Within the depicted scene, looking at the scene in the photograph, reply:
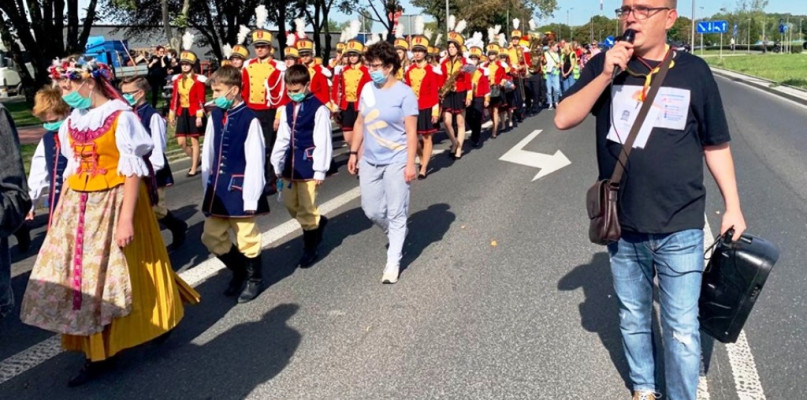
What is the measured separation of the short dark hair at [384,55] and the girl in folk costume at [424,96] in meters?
4.26

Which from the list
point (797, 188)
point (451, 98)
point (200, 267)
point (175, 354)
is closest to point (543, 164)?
point (451, 98)

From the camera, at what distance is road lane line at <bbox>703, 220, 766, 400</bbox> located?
346 centimetres

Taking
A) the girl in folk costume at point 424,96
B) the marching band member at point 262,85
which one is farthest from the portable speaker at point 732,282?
the marching band member at point 262,85

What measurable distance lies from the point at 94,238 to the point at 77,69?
880 mm

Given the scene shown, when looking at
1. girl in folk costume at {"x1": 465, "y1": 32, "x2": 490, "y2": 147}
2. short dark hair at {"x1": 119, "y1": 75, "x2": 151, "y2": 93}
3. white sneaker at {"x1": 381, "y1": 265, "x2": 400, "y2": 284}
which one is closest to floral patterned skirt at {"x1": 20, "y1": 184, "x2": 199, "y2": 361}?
white sneaker at {"x1": 381, "y1": 265, "x2": 400, "y2": 284}

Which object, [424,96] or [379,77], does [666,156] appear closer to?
[379,77]

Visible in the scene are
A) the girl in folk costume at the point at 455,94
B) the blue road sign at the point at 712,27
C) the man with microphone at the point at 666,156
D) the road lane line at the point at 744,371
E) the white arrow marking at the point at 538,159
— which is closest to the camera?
the man with microphone at the point at 666,156

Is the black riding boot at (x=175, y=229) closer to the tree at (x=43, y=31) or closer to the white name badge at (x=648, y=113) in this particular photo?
the white name badge at (x=648, y=113)

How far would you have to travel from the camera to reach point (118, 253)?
3.75 meters

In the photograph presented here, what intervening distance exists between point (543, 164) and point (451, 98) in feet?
6.63

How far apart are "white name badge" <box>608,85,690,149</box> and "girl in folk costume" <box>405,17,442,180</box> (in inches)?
268

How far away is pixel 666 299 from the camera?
305cm

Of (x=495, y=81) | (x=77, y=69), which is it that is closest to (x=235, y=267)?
(x=77, y=69)

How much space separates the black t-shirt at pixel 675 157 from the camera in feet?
9.30
